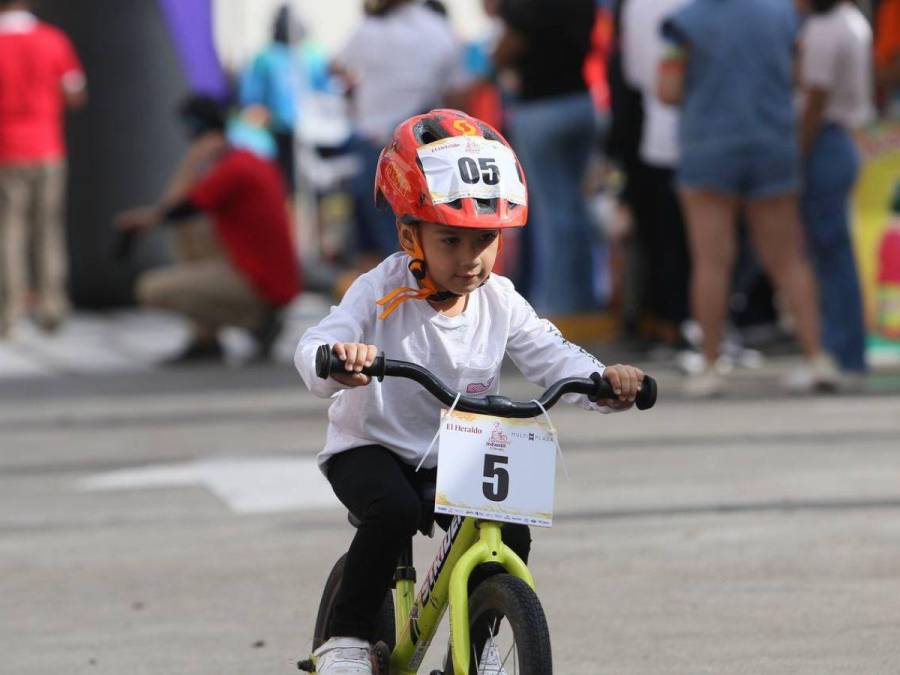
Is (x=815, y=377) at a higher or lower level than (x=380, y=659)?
lower

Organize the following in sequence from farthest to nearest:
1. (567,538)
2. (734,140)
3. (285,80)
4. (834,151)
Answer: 1. (285,80)
2. (834,151)
3. (734,140)
4. (567,538)

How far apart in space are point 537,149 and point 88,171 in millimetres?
5151

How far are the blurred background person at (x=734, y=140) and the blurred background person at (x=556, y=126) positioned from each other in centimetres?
188

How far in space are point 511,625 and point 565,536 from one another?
2847 mm

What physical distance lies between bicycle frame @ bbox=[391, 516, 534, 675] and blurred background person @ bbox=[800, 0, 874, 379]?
239 inches

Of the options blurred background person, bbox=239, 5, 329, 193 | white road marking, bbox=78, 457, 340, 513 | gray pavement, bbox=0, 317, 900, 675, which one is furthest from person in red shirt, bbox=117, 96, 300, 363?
blurred background person, bbox=239, 5, 329, 193

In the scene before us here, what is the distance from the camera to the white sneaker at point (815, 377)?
32.1 feet

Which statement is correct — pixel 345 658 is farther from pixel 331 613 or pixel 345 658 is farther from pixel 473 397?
pixel 473 397

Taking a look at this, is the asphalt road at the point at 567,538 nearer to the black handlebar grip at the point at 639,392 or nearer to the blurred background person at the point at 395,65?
the black handlebar grip at the point at 639,392

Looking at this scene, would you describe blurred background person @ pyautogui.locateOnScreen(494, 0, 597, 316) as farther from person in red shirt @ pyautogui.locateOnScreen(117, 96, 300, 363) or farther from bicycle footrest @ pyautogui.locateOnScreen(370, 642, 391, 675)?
bicycle footrest @ pyautogui.locateOnScreen(370, 642, 391, 675)

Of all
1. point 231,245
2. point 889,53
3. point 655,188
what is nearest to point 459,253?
point 655,188

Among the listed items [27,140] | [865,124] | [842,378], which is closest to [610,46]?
[865,124]

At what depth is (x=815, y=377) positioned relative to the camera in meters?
9.84

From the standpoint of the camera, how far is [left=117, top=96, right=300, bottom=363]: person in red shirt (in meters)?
11.9
